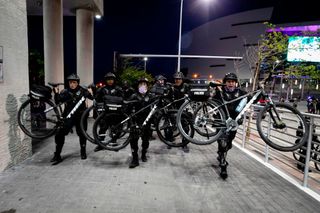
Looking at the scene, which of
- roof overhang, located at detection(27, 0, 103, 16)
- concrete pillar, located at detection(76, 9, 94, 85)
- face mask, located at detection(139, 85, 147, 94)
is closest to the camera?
face mask, located at detection(139, 85, 147, 94)

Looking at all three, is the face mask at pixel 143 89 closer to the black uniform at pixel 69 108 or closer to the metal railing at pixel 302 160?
the black uniform at pixel 69 108

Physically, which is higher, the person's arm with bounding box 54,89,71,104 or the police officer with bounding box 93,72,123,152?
the police officer with bounding box 93,72,123,152

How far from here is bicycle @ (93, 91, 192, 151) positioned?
400 cm

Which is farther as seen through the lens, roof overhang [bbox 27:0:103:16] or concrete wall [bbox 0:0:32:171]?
roof overhang [bbox 27:0:103:16]

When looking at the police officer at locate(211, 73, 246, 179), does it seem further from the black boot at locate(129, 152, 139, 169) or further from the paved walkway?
the black boot at locate(129, 152, 139, 169)

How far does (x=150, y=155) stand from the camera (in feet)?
16.8

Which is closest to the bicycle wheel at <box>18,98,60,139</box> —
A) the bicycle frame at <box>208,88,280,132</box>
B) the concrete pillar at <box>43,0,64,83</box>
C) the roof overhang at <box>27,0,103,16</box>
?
the bicycle frame at <box>208,88,280,132</box>

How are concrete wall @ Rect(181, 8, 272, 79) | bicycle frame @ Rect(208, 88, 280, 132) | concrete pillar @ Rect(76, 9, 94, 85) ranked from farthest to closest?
concrete wall @ Rect(181, 8, 272, 79), concrete pillar @ Rect(76, 9, 94, 85), bicycle frame @ Rect(208, 88, 280, 132)

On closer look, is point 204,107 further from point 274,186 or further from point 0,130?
point 0,130

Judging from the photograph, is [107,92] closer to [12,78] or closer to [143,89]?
[143,89]

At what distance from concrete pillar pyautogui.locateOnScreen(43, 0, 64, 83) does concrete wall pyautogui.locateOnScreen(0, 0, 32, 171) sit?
392 centimetres

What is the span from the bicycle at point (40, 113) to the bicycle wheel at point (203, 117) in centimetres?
214

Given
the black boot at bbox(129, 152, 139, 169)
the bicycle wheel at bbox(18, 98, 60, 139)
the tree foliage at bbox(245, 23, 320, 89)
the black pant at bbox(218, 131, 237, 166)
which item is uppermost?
the tree foliage at bbox(245, 23, 320, 89)

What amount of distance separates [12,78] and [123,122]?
233 centimetres
